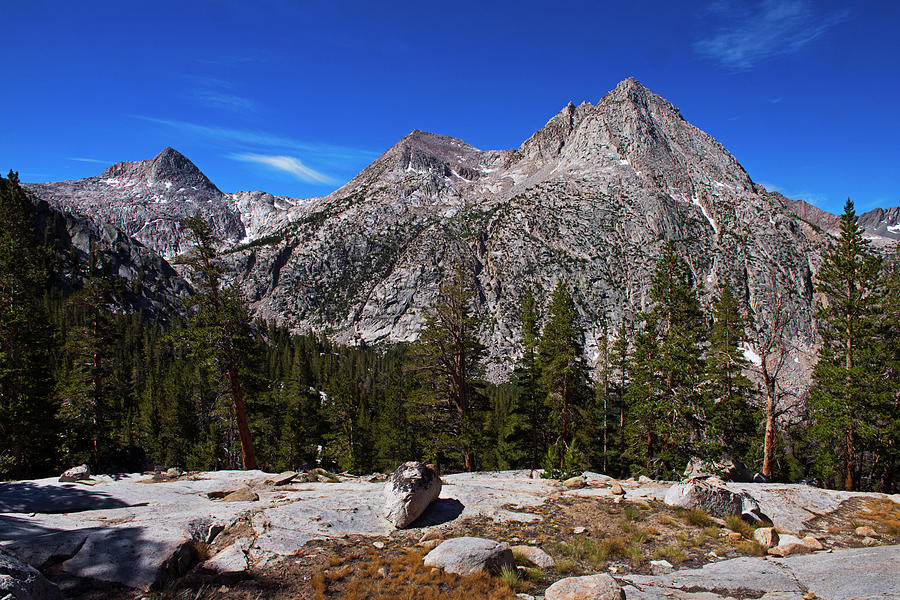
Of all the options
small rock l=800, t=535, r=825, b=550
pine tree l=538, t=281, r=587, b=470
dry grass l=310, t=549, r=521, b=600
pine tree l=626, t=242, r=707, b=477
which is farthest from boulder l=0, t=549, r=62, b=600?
pine tree l=538, t=281, r=587, b=470

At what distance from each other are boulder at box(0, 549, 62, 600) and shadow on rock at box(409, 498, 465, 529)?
768cm

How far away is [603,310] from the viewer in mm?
167000

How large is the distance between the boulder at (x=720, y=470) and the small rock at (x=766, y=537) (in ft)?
27.8

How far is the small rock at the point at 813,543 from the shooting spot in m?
10.5

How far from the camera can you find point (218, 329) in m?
19.0

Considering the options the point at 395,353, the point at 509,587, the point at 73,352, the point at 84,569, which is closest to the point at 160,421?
the point at 73,352

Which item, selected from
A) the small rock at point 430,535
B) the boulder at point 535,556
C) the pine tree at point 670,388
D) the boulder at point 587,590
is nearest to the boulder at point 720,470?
the pine tree at point 670,388

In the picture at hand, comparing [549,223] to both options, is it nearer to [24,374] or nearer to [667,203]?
[667,203]

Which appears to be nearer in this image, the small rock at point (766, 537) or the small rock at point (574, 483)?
the small rock at point (766, 537)

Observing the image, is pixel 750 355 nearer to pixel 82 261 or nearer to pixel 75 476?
pixel 75 476

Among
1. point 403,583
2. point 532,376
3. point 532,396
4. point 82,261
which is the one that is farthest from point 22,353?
point 82,261

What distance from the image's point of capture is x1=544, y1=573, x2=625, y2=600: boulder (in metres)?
7.23

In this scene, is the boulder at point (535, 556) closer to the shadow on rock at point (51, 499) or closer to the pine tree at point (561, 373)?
the shadow on rock at point (51, 499)

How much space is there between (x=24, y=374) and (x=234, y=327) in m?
12.3
